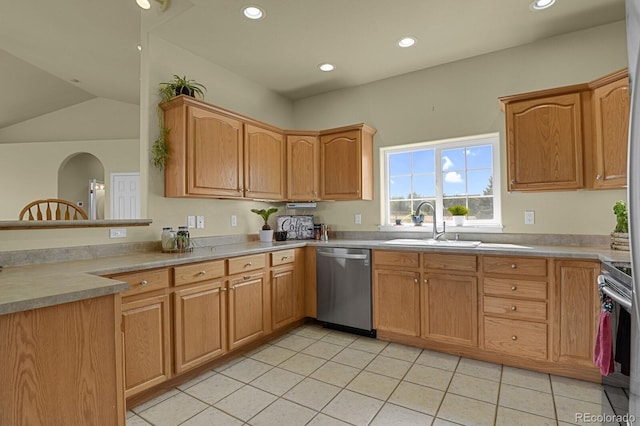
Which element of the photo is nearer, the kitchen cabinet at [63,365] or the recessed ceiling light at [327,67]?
the kitchen cabinet at [63,365]

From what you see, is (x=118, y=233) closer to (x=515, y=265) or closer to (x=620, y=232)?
(x=515, y=265)

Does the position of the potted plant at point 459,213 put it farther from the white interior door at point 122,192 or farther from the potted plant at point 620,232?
the white interior door at point 122,192

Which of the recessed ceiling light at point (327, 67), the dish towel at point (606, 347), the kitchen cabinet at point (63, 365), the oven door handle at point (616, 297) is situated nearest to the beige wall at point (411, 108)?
the recessed ceiling light at point (327, 67)

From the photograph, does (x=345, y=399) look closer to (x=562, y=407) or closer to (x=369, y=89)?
(x=562, y=407)

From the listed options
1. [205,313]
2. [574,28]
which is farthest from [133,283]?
[574,28]

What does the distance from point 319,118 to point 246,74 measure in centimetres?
105

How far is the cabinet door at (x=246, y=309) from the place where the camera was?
2.60 meters

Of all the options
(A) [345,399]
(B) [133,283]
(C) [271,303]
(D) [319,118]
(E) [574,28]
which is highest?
(E) [574,28]

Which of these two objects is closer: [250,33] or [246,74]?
[250,33]

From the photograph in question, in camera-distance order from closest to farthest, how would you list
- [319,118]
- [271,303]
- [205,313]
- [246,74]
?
[205,313] → [271,303] → [246,74] → [319,118]

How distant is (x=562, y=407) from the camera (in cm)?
→ 193

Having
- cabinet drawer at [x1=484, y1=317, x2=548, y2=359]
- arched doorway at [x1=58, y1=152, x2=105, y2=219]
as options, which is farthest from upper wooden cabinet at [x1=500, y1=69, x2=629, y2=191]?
arched doorway at [x1=58, y1=152, x2=105, y2=219]

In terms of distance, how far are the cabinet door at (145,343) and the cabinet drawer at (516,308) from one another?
2.40 m

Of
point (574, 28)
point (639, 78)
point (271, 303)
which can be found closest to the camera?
point (639, 78)
